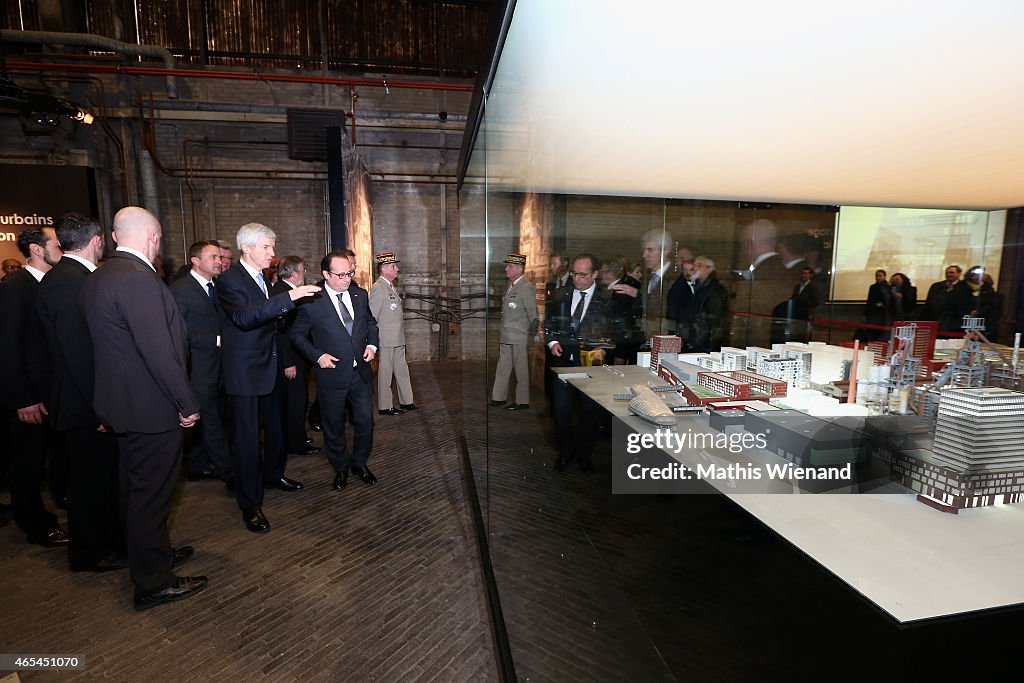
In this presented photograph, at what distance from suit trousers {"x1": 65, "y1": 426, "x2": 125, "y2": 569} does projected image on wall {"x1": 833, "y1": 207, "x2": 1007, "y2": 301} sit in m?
3.15

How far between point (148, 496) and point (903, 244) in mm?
2790

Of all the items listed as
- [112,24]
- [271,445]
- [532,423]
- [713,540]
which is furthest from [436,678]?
[112,24]

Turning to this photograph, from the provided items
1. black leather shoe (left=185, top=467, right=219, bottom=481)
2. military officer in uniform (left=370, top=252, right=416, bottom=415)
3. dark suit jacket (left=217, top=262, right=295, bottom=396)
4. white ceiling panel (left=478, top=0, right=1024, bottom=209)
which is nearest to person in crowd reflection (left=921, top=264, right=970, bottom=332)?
white ceiling panel (left=478, top=0, right=1024, bottom=209)

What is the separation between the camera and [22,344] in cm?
273

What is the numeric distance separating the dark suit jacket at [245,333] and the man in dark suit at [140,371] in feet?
1.58

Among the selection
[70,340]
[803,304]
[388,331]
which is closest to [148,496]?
[70,340]

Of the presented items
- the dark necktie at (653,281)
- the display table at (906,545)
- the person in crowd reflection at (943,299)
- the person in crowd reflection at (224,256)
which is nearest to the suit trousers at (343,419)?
the person in crowd reflection at (224,256)

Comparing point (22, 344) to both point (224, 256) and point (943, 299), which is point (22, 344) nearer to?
point (224, 256)

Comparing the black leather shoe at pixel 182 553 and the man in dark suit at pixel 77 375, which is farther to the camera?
the black leather shoe at pixel 182 553

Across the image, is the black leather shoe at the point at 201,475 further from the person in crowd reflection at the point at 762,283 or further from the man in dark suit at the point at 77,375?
the person in crowd reflection at the point at 762,283

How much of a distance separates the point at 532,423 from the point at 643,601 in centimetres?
66

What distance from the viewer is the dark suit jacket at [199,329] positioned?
3.33 m

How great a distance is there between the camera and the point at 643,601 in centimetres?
147

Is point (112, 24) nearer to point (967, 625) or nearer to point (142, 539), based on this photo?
point (142, 539)
